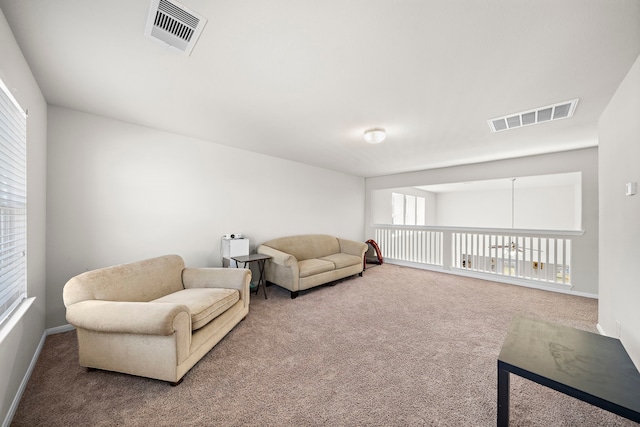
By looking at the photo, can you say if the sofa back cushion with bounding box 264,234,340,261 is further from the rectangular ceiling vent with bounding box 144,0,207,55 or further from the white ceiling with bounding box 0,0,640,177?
the rectangular ceiling vent with bounding box 144,0,207,55

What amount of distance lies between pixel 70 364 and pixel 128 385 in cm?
71

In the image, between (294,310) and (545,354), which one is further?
(294,310)

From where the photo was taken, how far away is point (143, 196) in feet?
9.82

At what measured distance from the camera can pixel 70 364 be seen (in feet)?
6.50

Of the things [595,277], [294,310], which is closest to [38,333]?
[294,310]

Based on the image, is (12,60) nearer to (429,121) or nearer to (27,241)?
(27,241)

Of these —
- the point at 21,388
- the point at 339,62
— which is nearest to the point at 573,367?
the point at 339,62

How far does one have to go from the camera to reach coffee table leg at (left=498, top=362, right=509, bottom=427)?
1.29 metres

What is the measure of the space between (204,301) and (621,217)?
142 inches

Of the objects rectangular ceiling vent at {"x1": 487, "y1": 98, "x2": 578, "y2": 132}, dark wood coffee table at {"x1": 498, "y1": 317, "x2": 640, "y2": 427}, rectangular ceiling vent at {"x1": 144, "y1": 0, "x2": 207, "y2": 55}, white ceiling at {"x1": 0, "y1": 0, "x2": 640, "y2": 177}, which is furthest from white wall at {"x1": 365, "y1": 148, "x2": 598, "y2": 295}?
rectangular ceiling vent at {"x1": 144, "y1": 0, "x2": 207, "y2": 55}

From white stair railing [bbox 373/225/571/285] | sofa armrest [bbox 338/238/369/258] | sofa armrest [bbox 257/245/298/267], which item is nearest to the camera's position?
sofa armrest [bbox 257/245/298/267]

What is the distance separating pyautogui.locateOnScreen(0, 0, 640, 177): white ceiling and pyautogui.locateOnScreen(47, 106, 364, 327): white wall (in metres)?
0.30

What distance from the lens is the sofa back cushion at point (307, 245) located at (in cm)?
430

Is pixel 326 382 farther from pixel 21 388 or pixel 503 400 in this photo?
pixel 21 388
